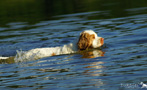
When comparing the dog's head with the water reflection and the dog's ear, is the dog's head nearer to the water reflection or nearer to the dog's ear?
the dog's ear

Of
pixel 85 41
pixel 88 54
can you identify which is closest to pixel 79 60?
pixel 88 54

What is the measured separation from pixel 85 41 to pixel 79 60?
104cm

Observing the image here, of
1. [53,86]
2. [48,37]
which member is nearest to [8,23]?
[48,37]

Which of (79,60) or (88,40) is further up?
(88,40)

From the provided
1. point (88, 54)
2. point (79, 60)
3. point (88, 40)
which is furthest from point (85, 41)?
point (79, 60)

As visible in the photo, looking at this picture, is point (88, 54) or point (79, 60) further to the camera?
point (88, 54)

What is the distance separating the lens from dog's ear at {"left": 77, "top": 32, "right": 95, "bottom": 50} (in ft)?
35.0

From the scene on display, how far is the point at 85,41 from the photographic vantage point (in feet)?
35.1

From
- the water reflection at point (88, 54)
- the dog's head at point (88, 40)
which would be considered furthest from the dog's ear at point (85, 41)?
the water reflection at point (88, 54)

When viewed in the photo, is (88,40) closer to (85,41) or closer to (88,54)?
(85,41)

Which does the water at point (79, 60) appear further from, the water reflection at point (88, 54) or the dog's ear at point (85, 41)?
the dog's ear at point (85, 41)

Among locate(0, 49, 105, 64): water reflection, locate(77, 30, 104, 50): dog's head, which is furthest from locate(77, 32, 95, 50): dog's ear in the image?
locate(0, 49, 105, 64): water reflection

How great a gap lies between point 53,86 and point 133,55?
340cm

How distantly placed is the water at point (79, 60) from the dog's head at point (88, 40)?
0.77 feet
